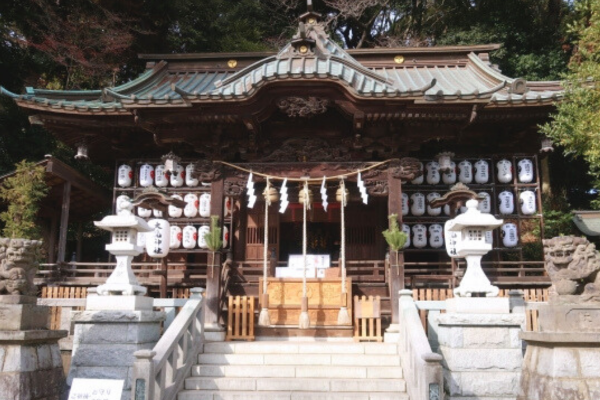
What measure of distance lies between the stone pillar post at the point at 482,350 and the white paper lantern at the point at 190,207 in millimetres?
7577

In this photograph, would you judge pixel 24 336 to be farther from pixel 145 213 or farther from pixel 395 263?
pixel 145 213

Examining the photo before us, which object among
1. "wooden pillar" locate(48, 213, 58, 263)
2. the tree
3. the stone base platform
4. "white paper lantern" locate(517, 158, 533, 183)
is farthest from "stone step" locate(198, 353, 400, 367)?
"wooden pillar" locate(48, 213, 58, 263)

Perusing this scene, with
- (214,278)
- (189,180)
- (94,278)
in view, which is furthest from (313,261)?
(94,278)

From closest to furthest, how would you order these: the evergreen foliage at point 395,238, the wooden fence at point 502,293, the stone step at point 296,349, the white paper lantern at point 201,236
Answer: the stone step at point 296,349 → the wooden fence at point 502,293 → the evergreen foliage at point 395,238 → the white paper lantern at point 201,236

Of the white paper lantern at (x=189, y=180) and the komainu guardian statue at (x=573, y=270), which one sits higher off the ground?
the white paper lantern at (x=189, y=180)

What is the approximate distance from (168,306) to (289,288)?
2775 millimetres

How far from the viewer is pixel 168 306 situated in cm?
904

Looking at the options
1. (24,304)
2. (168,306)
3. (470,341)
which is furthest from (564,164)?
(24,304)

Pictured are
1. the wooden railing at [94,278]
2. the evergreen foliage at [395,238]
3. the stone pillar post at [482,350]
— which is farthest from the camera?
the wooden railing at [94,278]

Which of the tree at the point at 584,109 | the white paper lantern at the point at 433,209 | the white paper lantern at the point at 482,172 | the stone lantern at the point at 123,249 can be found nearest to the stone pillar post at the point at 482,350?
the stone lantern at the point at 123,249

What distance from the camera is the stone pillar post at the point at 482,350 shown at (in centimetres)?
692

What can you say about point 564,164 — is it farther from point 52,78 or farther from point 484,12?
point 52,78

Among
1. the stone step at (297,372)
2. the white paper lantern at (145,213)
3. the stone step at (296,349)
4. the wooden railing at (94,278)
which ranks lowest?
the stone step at (297,372)

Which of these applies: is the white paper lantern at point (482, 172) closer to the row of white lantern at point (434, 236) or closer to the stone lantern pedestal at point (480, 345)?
the row of white lantern at point (434, 236)
